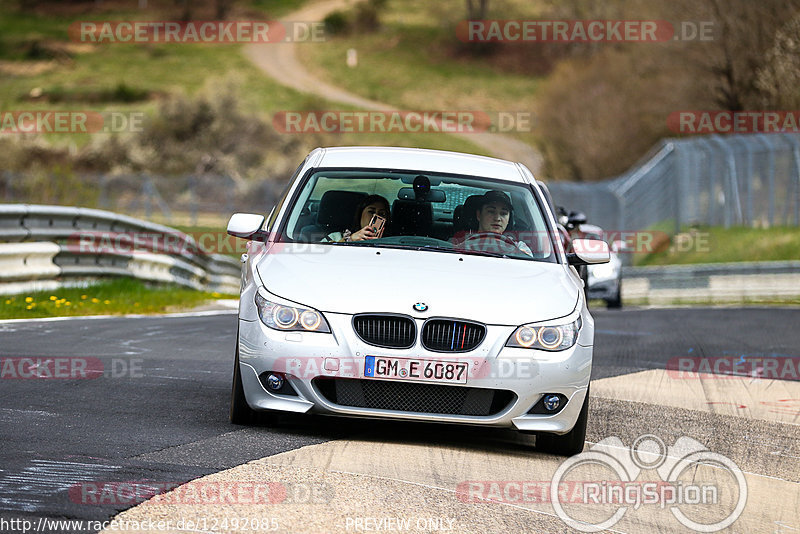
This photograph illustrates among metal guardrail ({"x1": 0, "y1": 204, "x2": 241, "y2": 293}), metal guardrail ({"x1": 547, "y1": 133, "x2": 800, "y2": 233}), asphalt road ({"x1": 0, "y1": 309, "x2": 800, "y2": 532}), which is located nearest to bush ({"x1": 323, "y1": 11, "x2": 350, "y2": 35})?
metal guardrail ({"x1": 547, "y1": 133, "x2": 800, "y2": 233})

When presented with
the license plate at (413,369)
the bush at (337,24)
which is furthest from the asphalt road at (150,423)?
the bush at (337,24)

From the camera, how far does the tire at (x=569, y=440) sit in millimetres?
7233

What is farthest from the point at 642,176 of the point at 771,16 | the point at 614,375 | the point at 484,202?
the point at 484,202

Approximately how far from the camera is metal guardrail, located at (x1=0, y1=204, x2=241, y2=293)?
14664 mm

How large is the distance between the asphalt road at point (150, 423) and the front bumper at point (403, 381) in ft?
0.81

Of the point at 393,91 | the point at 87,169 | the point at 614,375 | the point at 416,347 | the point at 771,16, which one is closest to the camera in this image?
the point at 416,347

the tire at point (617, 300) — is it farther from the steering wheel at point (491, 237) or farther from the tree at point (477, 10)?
the tree at point (477, 10)

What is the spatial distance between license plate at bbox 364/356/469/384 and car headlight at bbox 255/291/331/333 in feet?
1.00

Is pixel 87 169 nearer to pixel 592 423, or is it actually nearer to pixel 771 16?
pixel 771 16

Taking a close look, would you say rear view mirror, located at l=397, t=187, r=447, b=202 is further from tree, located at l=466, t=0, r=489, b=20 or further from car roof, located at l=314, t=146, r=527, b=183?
tree, located at l=466, t=0, r=489, b=20

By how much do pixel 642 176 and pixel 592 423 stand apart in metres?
27.3

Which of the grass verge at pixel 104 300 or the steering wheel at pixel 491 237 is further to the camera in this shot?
the grass verge at pixel 104 300

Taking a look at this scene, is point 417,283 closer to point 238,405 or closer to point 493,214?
point 238,405

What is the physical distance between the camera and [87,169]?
192ft
